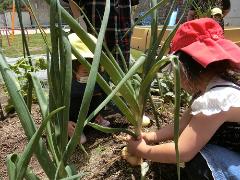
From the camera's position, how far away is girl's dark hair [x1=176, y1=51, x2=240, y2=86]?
Result: 1.28 metres

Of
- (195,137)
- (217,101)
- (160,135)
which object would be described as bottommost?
(160,135)

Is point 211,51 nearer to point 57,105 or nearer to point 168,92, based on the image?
point 57,105

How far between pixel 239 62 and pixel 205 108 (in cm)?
18

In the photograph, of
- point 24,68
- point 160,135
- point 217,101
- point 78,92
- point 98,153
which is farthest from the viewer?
point 24,68

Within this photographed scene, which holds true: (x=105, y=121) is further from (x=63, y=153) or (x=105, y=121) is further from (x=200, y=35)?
(x=63, y=153)

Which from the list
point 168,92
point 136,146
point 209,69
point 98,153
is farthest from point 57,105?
point 168,92

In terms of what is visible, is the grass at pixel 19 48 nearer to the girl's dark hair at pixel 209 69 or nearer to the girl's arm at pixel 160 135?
the girl's arm at pixel 160 135

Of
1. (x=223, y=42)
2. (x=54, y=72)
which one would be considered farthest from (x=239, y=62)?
(x=54, y=72)

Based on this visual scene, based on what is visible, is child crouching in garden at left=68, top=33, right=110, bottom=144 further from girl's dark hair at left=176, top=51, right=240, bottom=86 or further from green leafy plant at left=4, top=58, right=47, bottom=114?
girl's dark hair at left=176, top=51, right=240, bottom=86

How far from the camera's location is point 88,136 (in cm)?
177

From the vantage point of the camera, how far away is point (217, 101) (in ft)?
4.00

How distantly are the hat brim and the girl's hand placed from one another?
32 centimetres

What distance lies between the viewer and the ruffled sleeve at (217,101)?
47.9 inches

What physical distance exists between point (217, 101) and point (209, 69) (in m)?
0.13
